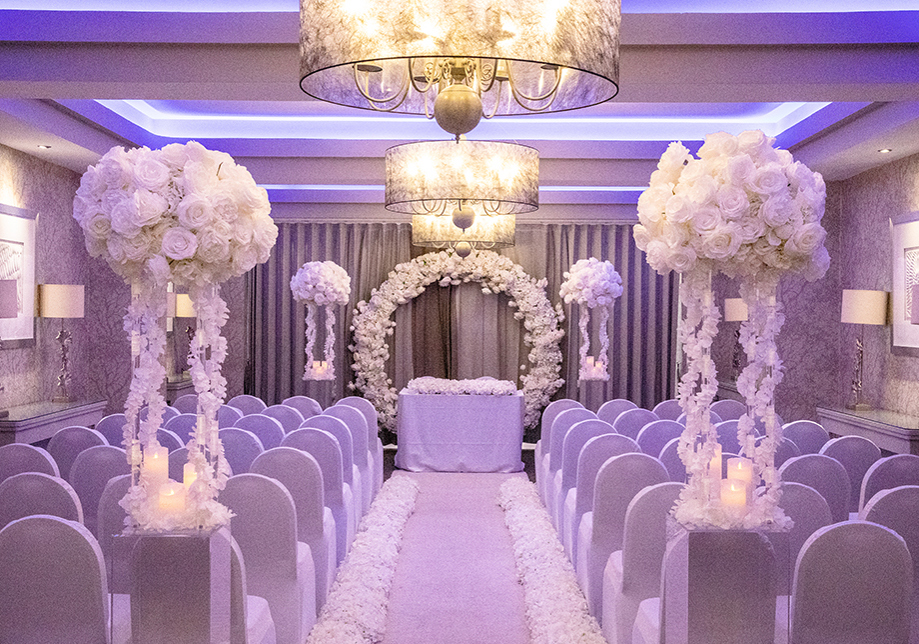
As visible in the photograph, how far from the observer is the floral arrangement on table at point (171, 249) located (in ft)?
9.14

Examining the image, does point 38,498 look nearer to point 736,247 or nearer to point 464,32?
point 464,32

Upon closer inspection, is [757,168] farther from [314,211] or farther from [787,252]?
[314,211]

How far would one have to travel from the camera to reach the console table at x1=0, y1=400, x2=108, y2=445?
19.7 ft

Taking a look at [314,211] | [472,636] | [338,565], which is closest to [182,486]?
[472,636]

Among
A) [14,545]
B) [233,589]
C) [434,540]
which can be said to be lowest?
[434,540]

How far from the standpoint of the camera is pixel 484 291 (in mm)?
10266

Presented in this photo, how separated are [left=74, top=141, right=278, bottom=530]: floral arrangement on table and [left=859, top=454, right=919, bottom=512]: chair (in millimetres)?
2774

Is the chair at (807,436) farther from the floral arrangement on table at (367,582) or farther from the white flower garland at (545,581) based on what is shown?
the floral arrangement on table at (367,582)

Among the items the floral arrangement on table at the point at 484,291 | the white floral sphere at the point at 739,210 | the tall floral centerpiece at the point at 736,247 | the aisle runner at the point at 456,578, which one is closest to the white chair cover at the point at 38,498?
the aisle runner at the point at 456,578

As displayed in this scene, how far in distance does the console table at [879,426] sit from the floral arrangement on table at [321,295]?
513 cm

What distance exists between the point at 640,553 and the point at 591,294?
6295 mm

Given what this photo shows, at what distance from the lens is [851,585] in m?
2.53

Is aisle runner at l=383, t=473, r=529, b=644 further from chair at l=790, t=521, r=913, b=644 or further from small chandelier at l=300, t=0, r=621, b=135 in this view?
small chandelier at l=300, t=0, r=621, b=135

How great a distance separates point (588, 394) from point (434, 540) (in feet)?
17.0
